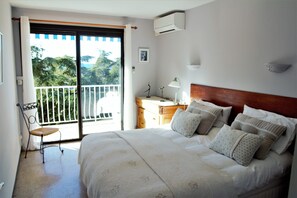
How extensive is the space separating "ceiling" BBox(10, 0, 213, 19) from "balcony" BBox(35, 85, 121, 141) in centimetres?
149

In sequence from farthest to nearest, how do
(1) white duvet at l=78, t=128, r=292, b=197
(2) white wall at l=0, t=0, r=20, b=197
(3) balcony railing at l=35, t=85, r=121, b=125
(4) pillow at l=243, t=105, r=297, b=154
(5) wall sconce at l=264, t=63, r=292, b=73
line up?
(3) balcony railing at l=35, t=85, r=121, b=125 < (5) wall sconce at l=264, t=63, r=292, b=73 < (4) pillow at l=243, t=105, r=297, b=154 < (2) white wall at l=0, t=0, r=20, b=197 < (1) white duvet at l=78, t=128, r=292, b=197

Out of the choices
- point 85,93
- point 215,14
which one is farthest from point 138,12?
point 85,93

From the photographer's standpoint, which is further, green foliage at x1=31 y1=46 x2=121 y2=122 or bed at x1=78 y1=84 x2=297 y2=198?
green foliage at x1=31 y1=46 x2=121 y2=122

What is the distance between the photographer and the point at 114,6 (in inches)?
146

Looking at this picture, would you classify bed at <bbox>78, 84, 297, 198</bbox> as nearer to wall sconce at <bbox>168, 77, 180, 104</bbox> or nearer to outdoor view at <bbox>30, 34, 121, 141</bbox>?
wall sconce at <bbox>168, 77, 180, 104</bbox>

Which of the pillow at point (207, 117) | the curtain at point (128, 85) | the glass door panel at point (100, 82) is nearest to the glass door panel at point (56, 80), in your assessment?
the glass door panel at point (100, 82)

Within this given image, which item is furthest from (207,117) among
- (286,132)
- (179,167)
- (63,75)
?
(63,75)

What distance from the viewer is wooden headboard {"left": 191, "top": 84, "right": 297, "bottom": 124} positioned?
2.39 m

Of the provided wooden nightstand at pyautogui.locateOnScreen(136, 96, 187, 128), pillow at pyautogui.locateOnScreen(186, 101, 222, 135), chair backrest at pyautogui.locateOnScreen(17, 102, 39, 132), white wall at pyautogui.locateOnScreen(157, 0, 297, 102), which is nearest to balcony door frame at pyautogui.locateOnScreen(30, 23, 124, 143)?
wooden nightstand at pyautogui.locateOnScreen(136, 96, 187, 128)

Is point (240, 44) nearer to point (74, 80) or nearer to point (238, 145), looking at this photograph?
point (238, 145)

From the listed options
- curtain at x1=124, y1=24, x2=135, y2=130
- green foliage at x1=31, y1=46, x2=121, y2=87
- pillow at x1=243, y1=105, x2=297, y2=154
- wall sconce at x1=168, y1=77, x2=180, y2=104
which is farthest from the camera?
curtain at x1=124, y1=24, x2=135, y2=130

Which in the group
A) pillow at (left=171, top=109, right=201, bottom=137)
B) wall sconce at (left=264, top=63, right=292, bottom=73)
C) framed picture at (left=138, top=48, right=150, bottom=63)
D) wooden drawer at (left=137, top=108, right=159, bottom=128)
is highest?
framed picture at (left=138, top=48, right=150, bottom=63)

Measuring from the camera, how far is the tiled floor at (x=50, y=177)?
269cm

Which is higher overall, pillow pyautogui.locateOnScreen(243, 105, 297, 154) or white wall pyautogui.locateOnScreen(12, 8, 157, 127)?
white wall pyautogui.locateOnScreen(12, 8, 157, 127)
